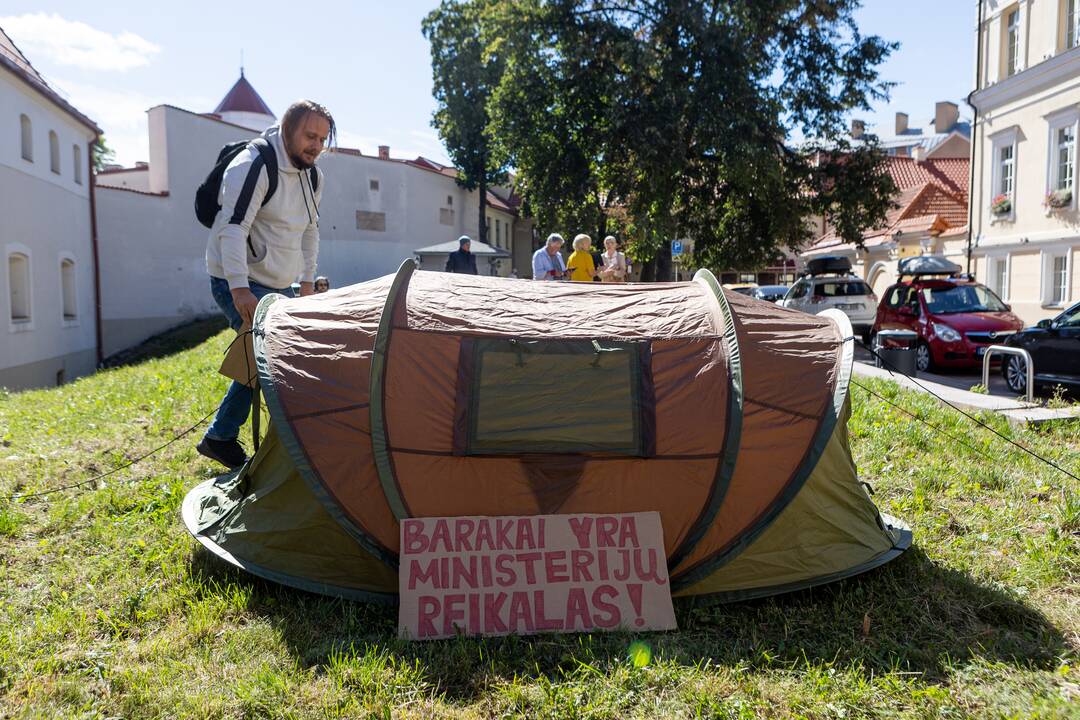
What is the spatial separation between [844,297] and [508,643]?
654 inches

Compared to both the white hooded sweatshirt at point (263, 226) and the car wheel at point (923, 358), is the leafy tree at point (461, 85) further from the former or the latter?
the white hooded sweatshirt at point (263, 226)

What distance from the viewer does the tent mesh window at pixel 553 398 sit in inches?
152

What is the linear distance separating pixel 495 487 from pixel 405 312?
3.16 feet

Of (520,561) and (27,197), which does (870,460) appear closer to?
(520,561)

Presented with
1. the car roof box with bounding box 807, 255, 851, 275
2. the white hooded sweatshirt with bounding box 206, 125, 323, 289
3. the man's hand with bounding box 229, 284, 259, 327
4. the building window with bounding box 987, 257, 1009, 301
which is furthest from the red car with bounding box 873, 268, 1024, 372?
the man's hand with bounding box 229, 284, 259, 327

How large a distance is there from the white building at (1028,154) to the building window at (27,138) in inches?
938

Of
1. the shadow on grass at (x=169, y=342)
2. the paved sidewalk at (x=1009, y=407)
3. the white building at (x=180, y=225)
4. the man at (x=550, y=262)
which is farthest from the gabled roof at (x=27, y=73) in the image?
the paved sidewalk at (x=1009, y=407)

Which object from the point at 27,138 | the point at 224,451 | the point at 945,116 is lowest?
the point at 224,451

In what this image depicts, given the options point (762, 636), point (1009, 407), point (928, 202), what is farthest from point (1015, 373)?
point (928, 202)

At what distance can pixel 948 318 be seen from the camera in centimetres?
1352

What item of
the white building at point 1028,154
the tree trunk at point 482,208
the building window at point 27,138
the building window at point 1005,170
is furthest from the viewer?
the tree trunk at point 482,208

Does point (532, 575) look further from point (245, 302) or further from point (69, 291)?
point (69, 291)

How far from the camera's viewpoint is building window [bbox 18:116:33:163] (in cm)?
1825

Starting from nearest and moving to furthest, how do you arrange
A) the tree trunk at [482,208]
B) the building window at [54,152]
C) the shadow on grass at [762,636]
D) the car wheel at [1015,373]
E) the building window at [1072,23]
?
the shadow on grass at [762,636] < the car wheel at [1015,373] < the building window at [1072,23] < the building window at [54,152] < the tree trunk at [482,208]
